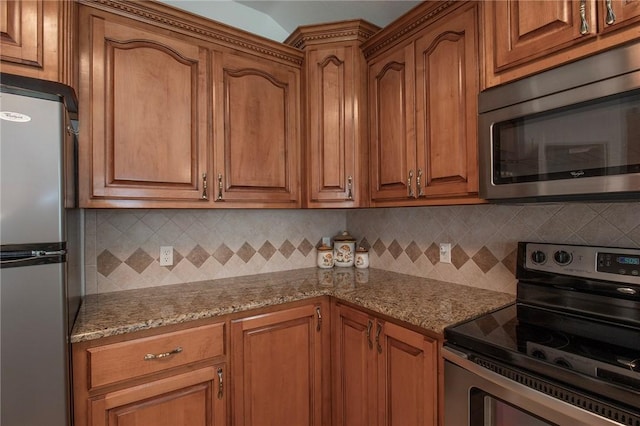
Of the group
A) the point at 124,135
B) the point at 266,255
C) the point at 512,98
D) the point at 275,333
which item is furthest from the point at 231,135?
the point at 512,98

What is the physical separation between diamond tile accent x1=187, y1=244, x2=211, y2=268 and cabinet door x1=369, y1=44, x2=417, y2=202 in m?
1.03

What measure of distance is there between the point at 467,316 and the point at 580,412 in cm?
47

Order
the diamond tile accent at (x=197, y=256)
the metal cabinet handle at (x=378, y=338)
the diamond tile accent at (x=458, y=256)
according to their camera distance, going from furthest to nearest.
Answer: the diamond tile accent at (x=197, y=256) → the diamond tile accent at (x=458, y=256) → the metal cabinet handle at (x=378, y=338)

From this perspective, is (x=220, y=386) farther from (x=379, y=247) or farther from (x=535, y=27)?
(x=535, y=27)

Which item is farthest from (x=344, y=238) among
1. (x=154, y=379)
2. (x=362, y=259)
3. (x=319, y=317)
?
(x=154, y=379)

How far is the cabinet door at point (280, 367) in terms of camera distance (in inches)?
57.2

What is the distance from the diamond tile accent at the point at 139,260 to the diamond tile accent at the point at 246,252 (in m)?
0.50

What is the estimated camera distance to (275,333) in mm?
1539

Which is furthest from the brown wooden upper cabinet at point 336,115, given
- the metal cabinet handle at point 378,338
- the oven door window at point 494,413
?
the oven door window at point 494,413

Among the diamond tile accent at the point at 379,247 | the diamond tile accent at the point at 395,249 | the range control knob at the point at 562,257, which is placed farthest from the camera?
the diamond tile accent at the point at 379,247

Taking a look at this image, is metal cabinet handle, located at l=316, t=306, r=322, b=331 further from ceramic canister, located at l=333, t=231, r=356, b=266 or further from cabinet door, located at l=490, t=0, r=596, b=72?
cabinet door, located at l=490, t=0, r=596, b=72

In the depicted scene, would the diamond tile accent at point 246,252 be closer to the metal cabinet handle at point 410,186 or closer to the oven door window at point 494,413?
the metal cabinet handle at point 410,186

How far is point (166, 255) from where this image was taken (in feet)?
5.96

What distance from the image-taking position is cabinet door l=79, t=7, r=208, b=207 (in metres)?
1.36
